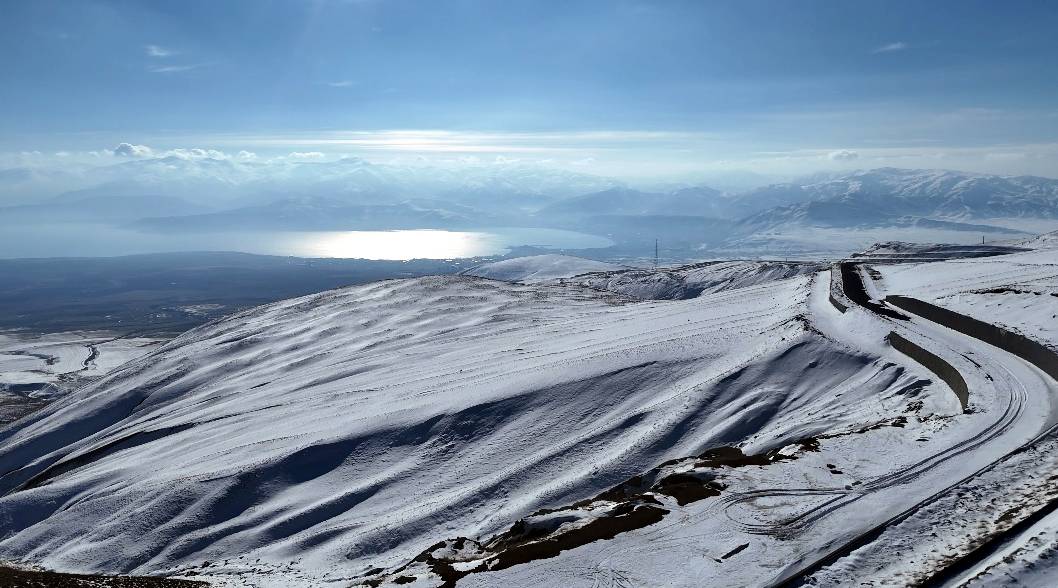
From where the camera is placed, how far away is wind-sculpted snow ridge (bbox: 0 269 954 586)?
24.0 metres

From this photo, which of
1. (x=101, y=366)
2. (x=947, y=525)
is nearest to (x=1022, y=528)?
(x=947, y=525)

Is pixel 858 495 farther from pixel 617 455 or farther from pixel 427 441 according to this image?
pixel 427 441

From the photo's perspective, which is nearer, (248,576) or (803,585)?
(803,585)

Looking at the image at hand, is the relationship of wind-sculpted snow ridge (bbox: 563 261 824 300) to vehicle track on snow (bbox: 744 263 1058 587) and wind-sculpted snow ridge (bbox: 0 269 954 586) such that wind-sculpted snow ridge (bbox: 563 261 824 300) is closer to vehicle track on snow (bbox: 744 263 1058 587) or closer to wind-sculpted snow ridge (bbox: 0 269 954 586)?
wind-sculpted snow ridge (bbox: 0 269 954 586)

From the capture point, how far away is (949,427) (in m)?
19.7

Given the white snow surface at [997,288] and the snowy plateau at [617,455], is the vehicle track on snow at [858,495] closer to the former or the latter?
the snowy plateau at [617,455]

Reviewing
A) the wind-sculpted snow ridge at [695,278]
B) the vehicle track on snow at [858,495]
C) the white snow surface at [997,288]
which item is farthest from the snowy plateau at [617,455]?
the wind-sculpted snow ridge at [695,278]

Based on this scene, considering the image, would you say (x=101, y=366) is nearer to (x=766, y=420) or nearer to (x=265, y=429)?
(x=265, y=429)

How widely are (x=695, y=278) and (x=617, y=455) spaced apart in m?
75.3

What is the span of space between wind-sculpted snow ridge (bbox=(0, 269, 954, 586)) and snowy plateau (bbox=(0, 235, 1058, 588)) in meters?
0.15

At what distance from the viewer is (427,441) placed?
30.5 m

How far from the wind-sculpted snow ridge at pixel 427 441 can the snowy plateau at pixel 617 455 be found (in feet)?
0.48

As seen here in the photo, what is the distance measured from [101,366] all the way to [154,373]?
76.6m

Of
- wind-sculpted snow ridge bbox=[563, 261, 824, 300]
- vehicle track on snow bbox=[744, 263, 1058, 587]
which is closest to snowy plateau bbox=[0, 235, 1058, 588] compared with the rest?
vehicle track on snow bbox=[744, 263, 1058, 587]
